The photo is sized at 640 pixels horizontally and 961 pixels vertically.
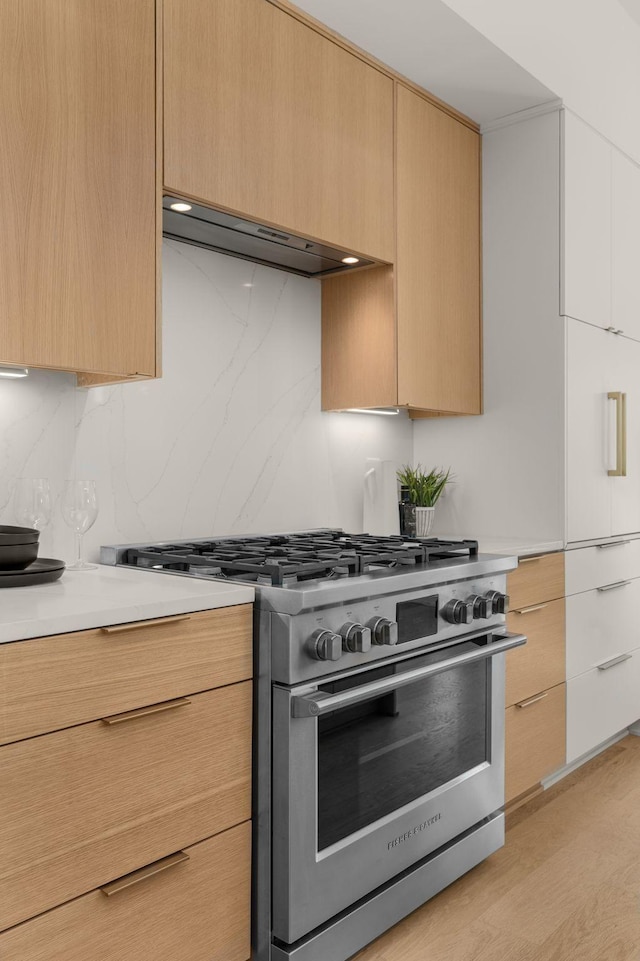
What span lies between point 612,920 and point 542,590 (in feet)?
3.25

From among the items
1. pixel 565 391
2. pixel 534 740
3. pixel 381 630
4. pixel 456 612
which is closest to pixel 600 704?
pixel 534 740

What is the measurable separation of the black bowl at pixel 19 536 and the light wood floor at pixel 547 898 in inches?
48.5

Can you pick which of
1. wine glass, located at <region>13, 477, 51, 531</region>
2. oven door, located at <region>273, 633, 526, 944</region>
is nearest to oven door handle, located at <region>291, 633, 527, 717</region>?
oven door, located at <region>273, 633, 526, 944</region>

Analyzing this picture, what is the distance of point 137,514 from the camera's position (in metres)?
2.22

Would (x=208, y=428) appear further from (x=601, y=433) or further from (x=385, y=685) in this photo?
(x=601, y=433)

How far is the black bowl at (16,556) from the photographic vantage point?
1.58m

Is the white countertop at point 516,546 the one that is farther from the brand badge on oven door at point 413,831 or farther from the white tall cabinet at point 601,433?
the brand badge on oven door at point 413,831

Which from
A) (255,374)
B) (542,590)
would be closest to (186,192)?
(255,374)

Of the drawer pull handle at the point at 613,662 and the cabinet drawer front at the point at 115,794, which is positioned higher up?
the cabinet drawer front at the point at 115,794

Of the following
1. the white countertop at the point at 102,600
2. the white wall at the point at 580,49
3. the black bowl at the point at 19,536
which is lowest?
the white countertop at the point at 102,600

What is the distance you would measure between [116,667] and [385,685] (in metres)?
0.66

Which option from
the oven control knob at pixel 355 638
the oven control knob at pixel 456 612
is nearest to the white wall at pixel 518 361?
the oven control knob at pixel 456 612

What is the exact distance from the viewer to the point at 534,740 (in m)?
2.61

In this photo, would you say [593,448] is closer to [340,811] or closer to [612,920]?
[612,920]
